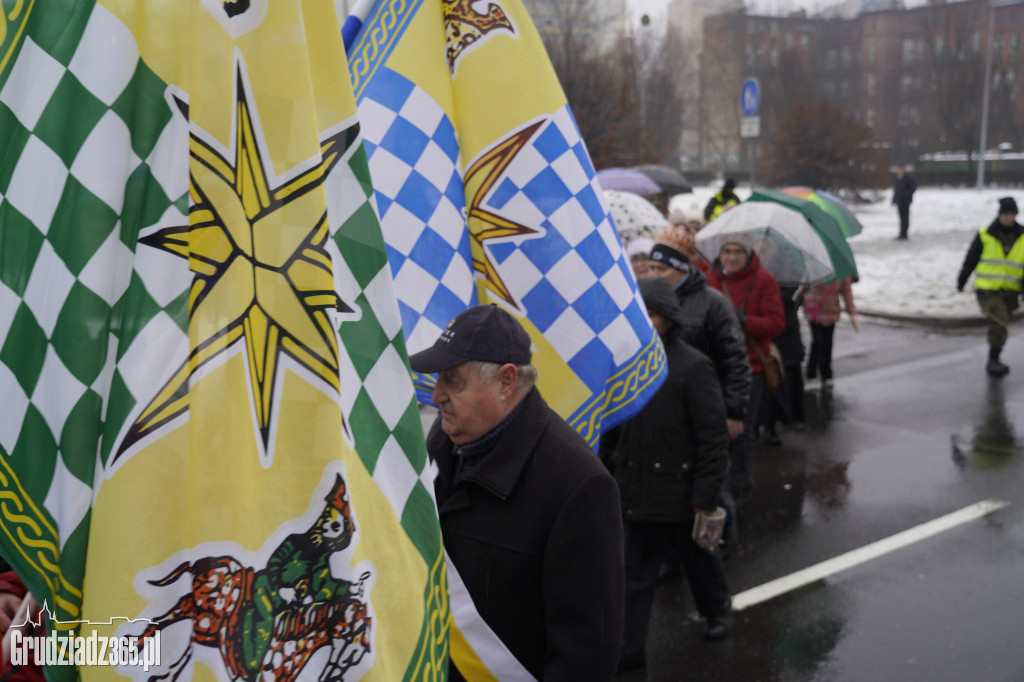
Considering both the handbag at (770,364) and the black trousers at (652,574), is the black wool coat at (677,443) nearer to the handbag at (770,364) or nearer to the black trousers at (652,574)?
the black trousers at (652,574)

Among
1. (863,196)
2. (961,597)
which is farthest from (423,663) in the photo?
(863,196)

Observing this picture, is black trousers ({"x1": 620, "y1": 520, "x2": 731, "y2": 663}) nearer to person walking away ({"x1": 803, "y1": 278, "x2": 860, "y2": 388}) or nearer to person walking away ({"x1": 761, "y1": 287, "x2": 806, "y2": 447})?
person walking away ({"x1": 761, "y1": 287, "x2": 806, "y2": 447})

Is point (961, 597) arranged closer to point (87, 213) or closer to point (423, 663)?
point (423, 663)

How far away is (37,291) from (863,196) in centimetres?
3854

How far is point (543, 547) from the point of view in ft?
7.80

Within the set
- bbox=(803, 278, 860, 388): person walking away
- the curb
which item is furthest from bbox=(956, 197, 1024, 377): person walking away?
the curb

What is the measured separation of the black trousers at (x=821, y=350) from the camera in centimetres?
1003

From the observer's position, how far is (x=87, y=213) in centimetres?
133

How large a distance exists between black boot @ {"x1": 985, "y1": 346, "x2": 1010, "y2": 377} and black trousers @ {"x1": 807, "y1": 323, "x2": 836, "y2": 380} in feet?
6.59

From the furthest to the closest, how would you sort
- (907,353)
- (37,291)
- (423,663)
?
1. (907,353)
2. (423,663)
3. (37,291)

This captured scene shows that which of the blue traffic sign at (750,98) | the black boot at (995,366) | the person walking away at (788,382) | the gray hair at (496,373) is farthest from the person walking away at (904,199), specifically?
the gray hair at (496,373)

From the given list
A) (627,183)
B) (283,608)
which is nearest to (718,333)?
(283,608)

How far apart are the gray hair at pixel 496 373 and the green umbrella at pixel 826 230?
6.25 metres

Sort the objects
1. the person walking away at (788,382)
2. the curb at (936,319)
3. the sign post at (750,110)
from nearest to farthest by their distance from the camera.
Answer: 1. the person walking away at (788,382)
2. the curb at (936,319)
3. the sign post at (750,110)
